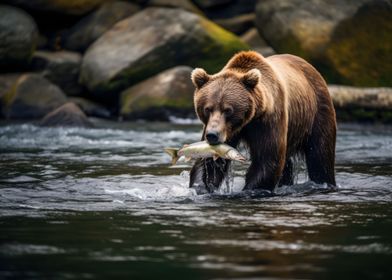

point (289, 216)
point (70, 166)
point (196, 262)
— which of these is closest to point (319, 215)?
point (289, 216)

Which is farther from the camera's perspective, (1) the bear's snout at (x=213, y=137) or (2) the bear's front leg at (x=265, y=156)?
(2) the bear's front leg at (x=265, y=156)

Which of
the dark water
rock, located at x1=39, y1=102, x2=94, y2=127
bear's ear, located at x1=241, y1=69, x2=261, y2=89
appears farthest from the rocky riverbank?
bear's ear, located at x1=241, y1=69, x2=261, y2=89

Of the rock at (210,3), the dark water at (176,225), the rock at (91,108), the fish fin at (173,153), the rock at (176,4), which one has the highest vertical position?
the rock at (210,3)

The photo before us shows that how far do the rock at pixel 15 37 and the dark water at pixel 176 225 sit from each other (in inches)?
281

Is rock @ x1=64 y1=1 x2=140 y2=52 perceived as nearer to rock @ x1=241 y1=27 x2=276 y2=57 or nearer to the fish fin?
rock @ x1=241 y1=27 x2=276 y2=57

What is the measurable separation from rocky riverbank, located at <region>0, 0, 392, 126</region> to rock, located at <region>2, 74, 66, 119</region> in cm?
2

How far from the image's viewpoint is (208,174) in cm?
741

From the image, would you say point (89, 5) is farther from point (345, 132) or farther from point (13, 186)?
point (13, 186)

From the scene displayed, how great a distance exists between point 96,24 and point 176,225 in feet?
43.1

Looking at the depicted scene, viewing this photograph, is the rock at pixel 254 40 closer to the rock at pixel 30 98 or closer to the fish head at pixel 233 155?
the rock at pixel 30 98

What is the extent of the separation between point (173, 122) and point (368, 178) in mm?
8107

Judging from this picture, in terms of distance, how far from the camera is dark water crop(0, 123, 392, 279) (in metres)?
4.45

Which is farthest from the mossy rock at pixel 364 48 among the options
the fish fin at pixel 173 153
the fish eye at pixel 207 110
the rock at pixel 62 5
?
the fish eye at pixel 207 110

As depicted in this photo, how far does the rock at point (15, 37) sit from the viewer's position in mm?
16844
